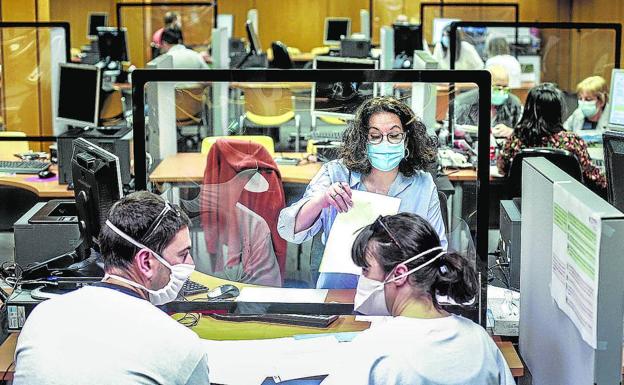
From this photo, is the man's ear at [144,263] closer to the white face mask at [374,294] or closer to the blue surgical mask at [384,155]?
the white face mask at [374,294]

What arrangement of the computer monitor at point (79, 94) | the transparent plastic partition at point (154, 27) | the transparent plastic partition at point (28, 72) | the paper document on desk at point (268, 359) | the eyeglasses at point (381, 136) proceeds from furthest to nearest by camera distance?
the transparent plastic partition at point (154, 27) < the transparent plastic partition at point (28, 72) < the computer monitor at point (79, 94) < the eyeglasses at point (381, 136) < the paper document on desk at point (268, 359)

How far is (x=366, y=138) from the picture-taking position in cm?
284

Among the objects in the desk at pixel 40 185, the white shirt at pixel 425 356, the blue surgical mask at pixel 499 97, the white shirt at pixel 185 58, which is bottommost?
the desk at pixel 40 185

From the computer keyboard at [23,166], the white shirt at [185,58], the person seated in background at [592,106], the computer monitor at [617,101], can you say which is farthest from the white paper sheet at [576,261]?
the white shirt at [185,58]

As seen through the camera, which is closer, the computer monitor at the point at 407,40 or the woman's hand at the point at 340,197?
the woman's hand at the point at 340,197

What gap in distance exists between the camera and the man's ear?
2.22 m

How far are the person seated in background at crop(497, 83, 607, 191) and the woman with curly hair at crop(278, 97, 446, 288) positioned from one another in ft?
8.02

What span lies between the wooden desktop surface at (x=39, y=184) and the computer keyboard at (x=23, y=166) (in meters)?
0.03

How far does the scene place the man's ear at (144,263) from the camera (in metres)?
2.22

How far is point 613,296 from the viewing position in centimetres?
191

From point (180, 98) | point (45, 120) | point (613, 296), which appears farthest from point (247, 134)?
point (45, 120)

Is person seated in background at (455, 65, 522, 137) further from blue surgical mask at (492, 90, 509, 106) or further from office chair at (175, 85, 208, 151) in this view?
office chair at (175, 85, 208, 151)

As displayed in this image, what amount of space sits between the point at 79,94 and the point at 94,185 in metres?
2.97

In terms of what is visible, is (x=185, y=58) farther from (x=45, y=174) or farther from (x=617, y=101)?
(x=617, y=101)
